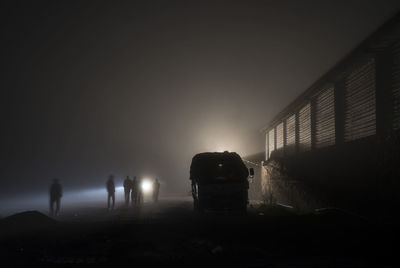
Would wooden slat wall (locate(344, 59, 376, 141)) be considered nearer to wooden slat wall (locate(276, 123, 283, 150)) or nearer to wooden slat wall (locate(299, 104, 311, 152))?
wooden slat wall (locate(299, 104, 311, 152))

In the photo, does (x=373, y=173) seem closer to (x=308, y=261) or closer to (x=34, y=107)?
(x=308, y=261)

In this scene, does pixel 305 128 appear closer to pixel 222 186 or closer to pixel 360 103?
pixel 360 103

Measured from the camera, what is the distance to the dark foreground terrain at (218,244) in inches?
282

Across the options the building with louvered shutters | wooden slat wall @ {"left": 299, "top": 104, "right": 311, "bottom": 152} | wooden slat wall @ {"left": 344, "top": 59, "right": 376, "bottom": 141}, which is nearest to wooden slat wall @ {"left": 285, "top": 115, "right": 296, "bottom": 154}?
wooden slat wall @ {"left": 299, "top": 104, "right": 311, "bottom": 152}

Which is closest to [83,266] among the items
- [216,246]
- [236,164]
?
[216,246]

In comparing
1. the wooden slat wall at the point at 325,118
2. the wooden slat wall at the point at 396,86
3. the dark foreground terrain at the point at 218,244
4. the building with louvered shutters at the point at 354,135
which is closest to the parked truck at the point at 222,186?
the building with louvered shutters at the point at 354,135

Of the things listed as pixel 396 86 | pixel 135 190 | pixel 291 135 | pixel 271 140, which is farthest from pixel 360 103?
pixel 271 140

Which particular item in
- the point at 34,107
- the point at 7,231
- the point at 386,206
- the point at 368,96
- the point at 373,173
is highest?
the point at 34,107

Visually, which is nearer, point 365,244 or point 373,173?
point 365,244

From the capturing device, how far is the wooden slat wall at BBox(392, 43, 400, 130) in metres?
14.0

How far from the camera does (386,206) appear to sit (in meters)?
11.3

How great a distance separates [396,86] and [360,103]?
2.70 metres

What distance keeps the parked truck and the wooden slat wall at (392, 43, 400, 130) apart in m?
5.53

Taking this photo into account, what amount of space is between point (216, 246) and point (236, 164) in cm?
890
